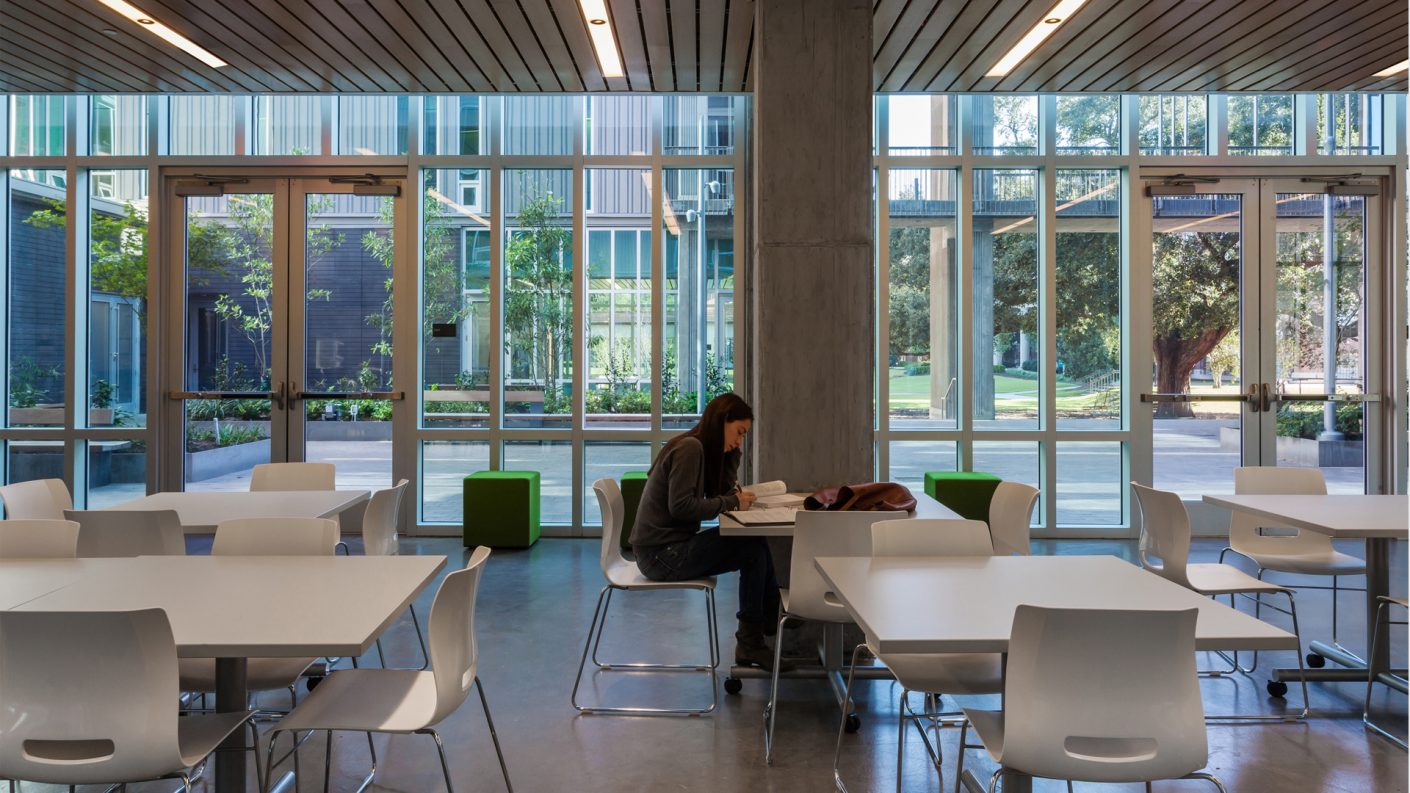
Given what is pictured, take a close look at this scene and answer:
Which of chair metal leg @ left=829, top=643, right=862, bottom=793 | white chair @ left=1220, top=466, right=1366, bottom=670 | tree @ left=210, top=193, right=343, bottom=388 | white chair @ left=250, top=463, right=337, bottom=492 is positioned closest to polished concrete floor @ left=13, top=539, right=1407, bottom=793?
chair metal leg @ left=829, top=643, right=862, bottom=793

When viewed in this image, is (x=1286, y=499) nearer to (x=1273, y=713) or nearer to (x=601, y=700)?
(x=1273, y=713)

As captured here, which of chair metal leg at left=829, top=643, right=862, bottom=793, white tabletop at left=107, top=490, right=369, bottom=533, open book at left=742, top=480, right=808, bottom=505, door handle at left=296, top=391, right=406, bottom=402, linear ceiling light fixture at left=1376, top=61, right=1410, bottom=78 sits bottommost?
chair metal leg at left=829, top=643, right=862, bottom=793

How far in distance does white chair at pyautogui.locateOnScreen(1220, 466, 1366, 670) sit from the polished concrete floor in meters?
0.46

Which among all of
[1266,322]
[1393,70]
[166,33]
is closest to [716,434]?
[166,33]

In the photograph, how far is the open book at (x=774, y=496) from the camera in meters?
4.68

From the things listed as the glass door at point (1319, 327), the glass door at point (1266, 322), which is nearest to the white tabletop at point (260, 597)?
the glass door at point (1266, 322)

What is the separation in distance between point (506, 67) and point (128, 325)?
467cm

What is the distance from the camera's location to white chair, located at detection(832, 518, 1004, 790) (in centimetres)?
306

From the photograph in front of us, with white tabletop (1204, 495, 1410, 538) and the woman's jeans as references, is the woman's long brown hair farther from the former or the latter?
white tabletop (1204, 495, 1410, 538)

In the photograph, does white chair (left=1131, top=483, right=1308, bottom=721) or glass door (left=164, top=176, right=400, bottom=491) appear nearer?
white chair (left=1131, top=483, right=1308, bottom=721)

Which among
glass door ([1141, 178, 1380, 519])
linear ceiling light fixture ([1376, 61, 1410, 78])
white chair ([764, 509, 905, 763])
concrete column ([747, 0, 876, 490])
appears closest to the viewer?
white chair ([764, 509, 905, 763])

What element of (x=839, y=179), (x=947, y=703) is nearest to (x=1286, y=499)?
(x=947, y=703)

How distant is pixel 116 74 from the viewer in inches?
280

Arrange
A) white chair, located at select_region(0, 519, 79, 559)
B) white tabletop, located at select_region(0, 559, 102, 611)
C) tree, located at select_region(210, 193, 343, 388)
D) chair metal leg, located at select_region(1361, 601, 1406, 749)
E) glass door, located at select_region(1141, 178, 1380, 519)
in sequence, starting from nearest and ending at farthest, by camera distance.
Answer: white tabletop, located at select_region(0, 559, 102, 611) → white chair, located at select_region(0, 519, 79, 559) → chair metal leg, located at select_region(1361, 601, 1406, 749) → glass door, located at select_region(1141, 178, 1380, 519) → tree, located at select_region(210, 193, 343, 388)
